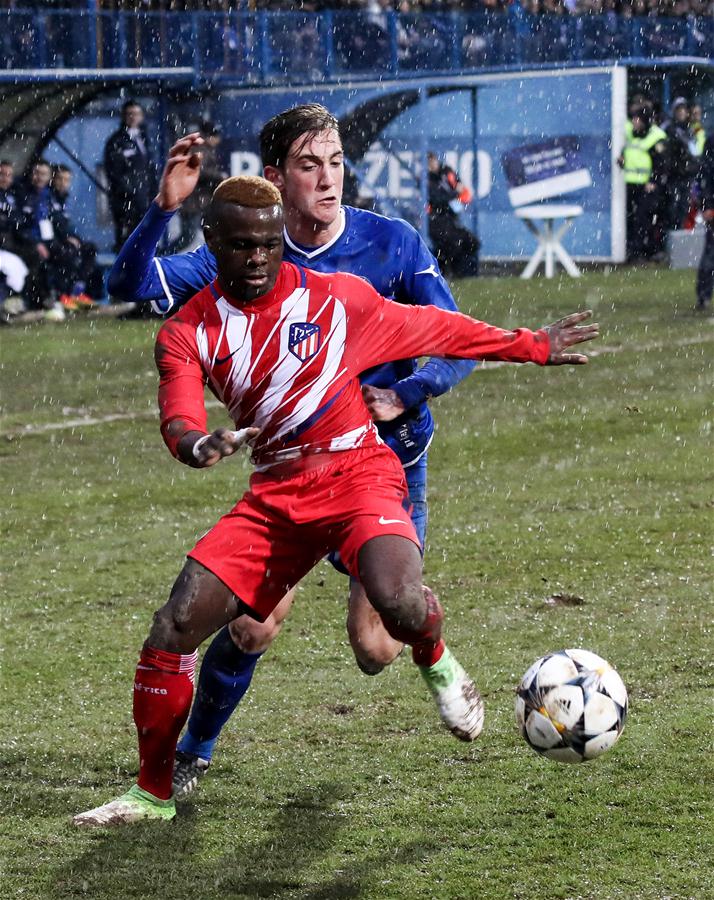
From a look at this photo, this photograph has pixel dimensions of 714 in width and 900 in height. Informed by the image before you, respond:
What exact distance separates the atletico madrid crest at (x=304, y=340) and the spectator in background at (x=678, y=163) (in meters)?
20.8

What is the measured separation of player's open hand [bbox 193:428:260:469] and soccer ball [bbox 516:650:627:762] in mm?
1312

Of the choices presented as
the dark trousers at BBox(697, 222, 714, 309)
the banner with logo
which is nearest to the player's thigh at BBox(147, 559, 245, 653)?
the dark trousers at BBox(697, 222, 714, 309)

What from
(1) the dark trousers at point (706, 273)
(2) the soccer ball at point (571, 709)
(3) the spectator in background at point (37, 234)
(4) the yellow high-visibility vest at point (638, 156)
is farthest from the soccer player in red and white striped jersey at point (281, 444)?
(4) the yellow high-visibility vest at point (638, 156)

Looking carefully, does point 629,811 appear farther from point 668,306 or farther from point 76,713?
point 668,306

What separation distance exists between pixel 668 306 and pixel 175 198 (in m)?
15.0

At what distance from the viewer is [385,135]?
2427cm

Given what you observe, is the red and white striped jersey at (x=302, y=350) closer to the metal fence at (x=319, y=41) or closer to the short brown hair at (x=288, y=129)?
the short brown hair at (x=288, y=129)

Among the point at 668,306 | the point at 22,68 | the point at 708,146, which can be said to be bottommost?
the point at 668,306

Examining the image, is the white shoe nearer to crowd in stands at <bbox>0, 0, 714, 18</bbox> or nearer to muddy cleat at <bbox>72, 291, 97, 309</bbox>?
muddy cleat at <bbox>72, 291, 97, 309</bbox>

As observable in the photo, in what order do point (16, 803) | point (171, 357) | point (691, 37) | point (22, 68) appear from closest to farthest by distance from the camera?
A: point (171, 357), point (16, 803), point (22, 68), point (691, 37)

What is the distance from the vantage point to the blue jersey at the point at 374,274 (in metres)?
5.06

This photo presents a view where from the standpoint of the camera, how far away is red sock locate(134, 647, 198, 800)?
4.50 metres

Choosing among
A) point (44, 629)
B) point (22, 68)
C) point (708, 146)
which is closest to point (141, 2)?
point (22, 68)

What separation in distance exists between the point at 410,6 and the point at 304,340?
22922mm
